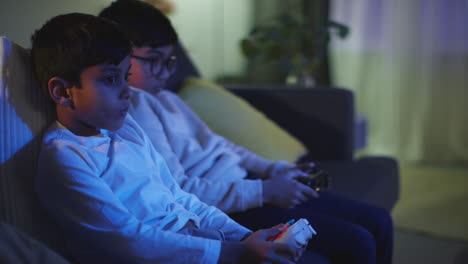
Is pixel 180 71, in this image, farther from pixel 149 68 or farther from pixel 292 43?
pixel 292 43

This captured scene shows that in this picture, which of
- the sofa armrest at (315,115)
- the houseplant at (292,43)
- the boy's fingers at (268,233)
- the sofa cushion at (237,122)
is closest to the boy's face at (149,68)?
the sofa cushion at (237,122)

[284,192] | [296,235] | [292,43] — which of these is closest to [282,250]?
[296,235]

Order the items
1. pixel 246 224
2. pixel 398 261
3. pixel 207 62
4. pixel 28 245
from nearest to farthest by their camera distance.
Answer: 1. pixel 28 245
2. pixel 246 224
3. pixel 398 261
4. pixel 207 62

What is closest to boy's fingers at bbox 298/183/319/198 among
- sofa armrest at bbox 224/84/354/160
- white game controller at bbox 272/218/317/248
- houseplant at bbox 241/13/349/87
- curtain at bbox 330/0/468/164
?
white game controller at bbox 272/218/317/248

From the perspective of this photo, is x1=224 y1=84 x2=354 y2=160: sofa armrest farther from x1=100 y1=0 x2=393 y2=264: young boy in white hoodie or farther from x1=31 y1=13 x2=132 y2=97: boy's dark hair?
x1=31 y1=13 x2=132 y2=97: boy's dark hair

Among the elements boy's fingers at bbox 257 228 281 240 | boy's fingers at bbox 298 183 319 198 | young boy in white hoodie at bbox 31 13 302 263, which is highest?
young boy in white hoodie at bbox 31 13 302 263

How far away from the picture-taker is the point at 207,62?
2.74 meters

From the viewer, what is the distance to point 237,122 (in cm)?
141

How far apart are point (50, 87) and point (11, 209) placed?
8.0 inches

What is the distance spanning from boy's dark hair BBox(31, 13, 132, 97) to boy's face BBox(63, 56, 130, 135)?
12mm

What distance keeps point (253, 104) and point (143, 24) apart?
793 millimetres

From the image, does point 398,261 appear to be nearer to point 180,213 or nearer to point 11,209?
point 180,213

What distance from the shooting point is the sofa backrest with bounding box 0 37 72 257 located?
667mm

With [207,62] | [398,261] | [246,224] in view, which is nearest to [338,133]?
[398,261]
